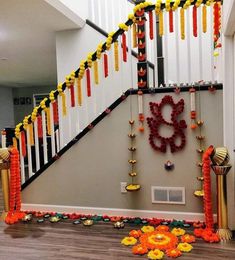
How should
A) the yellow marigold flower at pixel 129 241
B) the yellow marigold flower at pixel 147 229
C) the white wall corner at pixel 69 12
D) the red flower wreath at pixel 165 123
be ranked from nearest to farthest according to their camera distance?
1. the yellow marigold flower at pixel 129 241
2. the yellow marigold flower at pixel 147 229
3. the red flower wreath at pixel 165 123
4. the white wall corner at pixel 69 12

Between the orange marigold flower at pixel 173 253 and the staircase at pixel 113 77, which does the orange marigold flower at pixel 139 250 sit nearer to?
the orange marigold flower at pixel 173 253

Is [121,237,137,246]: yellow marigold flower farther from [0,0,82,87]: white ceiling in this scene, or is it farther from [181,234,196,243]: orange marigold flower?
[0,0,82,87]: white ceiling

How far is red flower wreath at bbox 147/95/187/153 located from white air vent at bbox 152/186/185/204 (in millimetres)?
430

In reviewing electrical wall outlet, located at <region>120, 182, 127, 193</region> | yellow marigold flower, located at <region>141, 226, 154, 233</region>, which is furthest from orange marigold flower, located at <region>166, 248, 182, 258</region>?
electrical wall outlet, located at <region>120, 182, 127, 193</region>

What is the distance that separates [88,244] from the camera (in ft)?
9.01

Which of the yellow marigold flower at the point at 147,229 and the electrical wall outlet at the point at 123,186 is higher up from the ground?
the electrical wall outlet at the point at 123,186

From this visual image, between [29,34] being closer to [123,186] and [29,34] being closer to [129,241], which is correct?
[123,186]

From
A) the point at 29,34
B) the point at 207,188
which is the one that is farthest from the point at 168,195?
the point at 29,34

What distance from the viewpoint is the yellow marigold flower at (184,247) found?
253cm

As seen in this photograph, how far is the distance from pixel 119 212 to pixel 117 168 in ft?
1.71

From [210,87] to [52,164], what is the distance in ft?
6.79

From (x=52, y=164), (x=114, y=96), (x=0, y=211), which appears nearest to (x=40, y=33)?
(x=114, y=96)

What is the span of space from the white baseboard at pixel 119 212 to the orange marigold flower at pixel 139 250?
717 millimetres

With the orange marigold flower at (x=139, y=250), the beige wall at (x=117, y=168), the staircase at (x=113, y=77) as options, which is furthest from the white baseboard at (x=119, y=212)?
the orange marigold flower at (x=139, y=250)
